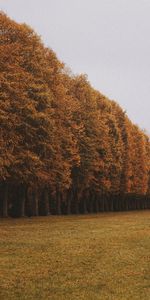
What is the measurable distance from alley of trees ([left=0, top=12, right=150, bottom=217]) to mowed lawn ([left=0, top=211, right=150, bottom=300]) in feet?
44.9

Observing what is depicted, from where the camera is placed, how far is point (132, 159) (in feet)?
313

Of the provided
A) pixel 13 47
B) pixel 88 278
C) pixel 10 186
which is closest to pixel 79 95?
pixel 10 186

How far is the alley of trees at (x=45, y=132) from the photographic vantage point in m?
44.5

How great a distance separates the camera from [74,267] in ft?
68.1

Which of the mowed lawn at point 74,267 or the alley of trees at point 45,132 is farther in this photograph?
the alley of trees at point 45,132

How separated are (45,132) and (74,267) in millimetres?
27427

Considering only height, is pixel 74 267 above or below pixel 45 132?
below

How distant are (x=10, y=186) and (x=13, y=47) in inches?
667

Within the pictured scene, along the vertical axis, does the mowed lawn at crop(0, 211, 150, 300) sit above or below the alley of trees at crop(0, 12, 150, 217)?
below

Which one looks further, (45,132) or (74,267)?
(45,132)

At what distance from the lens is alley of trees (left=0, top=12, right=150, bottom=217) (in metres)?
44.5

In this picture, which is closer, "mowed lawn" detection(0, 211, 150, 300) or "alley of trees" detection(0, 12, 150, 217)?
"mowed lawn" detection(0, 211, 150, 300)

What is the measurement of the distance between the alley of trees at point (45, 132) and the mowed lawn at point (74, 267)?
1369cm

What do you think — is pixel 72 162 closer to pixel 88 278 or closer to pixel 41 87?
pixel 41 87
